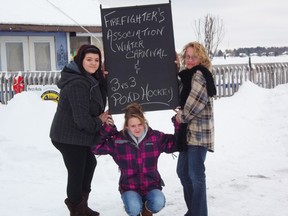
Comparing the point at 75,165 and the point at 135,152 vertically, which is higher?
the point at 135,152

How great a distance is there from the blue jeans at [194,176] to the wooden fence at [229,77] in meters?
8.68

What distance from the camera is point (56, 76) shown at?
12188 mm

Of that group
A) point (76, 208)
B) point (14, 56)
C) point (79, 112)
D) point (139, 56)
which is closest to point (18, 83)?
point (14, 56)

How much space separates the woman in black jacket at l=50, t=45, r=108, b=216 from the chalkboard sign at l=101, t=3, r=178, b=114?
0.17 m

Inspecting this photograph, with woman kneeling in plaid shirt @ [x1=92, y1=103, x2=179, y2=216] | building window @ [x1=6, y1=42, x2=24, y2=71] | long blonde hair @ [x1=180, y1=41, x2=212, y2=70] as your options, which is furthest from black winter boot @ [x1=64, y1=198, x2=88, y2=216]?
building window @ [x1=6, y1=42, x2=24, y2=71]

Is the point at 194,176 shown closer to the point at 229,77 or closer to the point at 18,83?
the point at 18,83

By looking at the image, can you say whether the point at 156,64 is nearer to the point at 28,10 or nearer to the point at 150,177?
the point at 150,177

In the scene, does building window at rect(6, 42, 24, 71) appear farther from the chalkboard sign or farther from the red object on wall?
the chalkboard sign

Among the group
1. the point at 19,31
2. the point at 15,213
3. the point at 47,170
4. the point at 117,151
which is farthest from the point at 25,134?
the point at 19,31

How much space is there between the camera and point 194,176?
3.97 m

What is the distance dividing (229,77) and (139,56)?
1021 cm

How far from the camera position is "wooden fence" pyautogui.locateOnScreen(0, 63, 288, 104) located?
12.3 metres

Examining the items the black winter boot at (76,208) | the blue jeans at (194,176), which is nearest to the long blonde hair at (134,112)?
the blue jeans at (194,176)

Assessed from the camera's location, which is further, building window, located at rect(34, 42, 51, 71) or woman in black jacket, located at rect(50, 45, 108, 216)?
building window, located at rect(34, 42, 51, 71)
